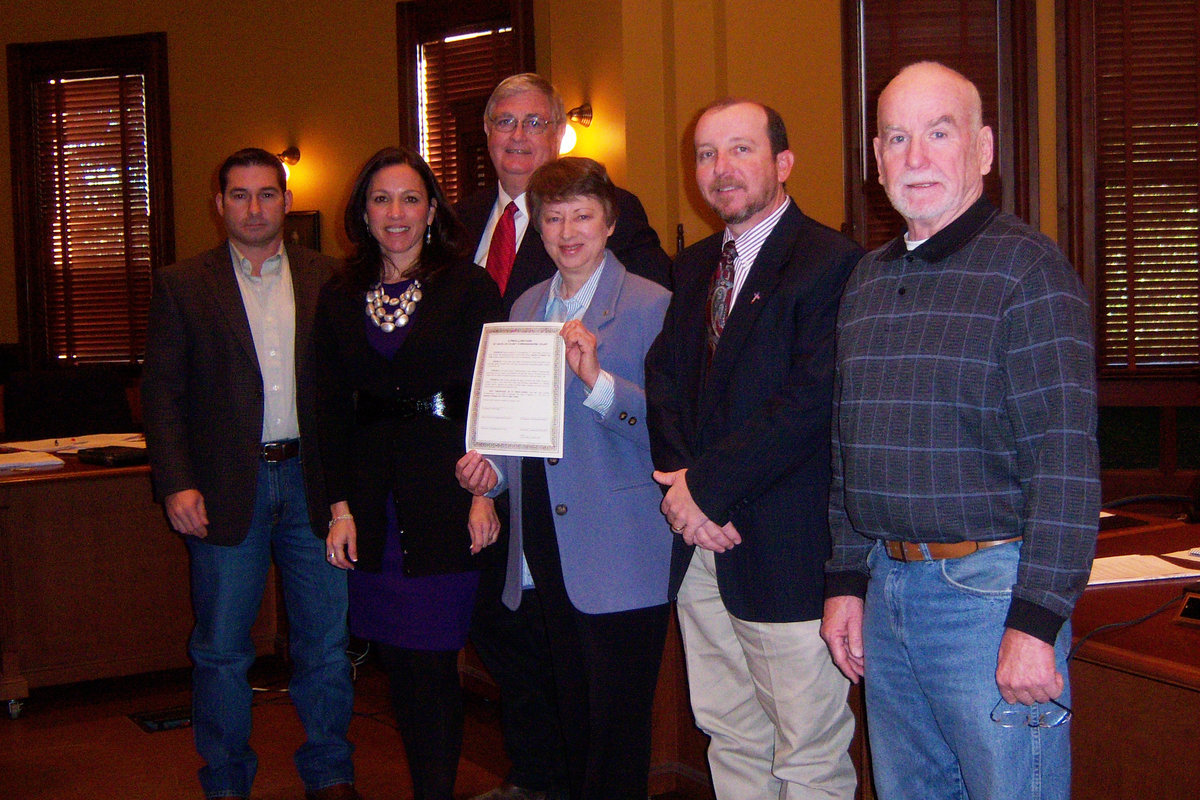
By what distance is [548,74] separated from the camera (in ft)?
21.7

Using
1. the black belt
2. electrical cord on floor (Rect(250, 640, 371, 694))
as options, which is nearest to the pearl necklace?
the black belt

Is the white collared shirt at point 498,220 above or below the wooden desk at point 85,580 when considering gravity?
above

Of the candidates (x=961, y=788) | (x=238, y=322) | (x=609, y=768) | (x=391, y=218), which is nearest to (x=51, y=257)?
(x=238, y=322)

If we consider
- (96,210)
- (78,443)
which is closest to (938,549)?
(78,443)

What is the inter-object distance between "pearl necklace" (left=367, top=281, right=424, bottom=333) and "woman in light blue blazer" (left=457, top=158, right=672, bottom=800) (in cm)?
34

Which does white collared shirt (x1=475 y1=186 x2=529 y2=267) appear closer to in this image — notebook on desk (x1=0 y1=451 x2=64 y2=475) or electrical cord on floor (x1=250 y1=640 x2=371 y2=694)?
electrical cord on floor (x1=250 y1=640 x2=371 y2=694)

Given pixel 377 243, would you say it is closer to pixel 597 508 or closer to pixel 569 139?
pixel 597 508

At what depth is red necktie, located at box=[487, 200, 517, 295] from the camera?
286 cm

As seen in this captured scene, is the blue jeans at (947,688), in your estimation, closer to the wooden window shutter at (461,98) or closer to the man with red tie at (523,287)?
the man with red tie at (523,287)

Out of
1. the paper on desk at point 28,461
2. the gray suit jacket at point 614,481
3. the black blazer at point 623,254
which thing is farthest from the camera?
the paper on desk at point 28,461

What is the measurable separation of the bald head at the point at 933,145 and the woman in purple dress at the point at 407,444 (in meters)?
1.13

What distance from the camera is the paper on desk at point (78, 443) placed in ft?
15.2

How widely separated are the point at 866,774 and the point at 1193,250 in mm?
4650

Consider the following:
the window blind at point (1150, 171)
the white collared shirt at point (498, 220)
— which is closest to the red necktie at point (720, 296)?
the white collared shirt at point (498, 220)
